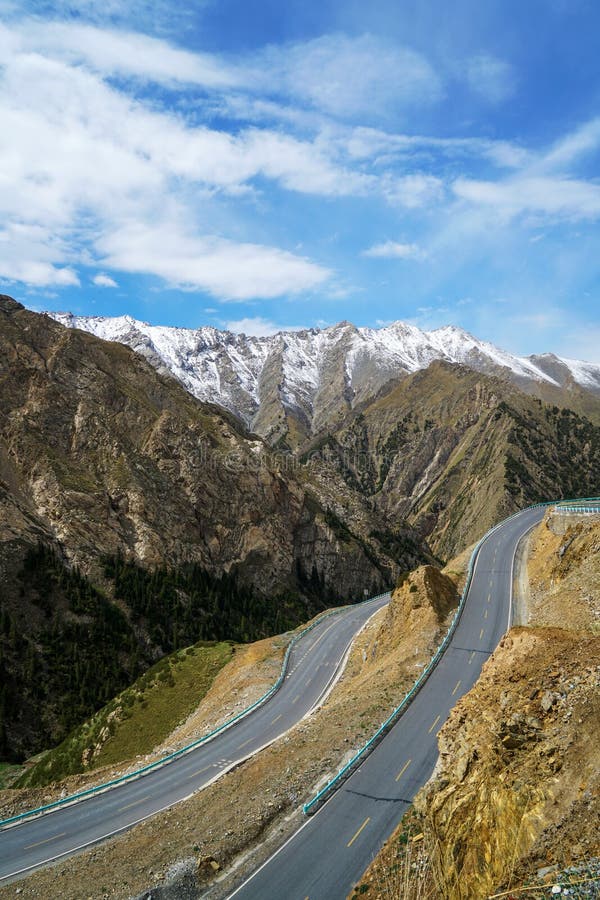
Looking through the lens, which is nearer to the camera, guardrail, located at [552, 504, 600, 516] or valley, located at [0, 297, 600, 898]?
valley, located at [0, 297, 600, 898]

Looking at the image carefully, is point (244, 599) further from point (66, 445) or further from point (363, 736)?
point (363, 736)

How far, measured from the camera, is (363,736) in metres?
30.7

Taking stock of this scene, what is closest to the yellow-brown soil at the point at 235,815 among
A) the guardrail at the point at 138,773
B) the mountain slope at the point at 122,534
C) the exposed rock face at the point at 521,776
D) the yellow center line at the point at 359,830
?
the yellow center line at the point at 359,830

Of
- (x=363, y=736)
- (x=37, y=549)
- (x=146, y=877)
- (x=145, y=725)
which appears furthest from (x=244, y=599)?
(x=146, y=877)

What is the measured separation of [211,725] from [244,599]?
A: 66.7 meters

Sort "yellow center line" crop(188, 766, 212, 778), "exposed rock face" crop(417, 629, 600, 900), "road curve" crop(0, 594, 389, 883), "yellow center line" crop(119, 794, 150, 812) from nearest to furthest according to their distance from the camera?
"exposed rock face" crop(417, 629, 600, 900), "road curve" crop(0, 594, 389, 883), "yellow center line" crop(119, 794, 150, 812), "yellow center line" crop(188, 766, 212, 778)

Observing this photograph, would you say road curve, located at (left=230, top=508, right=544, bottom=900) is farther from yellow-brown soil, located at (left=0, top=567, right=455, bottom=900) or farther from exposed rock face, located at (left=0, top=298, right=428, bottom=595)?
exposed rock face, located at (left=0, top=298, right=428, bottom=595)

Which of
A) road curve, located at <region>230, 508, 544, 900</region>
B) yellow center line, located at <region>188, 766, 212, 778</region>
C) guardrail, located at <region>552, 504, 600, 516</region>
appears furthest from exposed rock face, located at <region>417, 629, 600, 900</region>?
guardrail, located at <region>552, 504, 600, 516</region>

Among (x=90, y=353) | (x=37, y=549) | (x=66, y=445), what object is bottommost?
(x=37, y=549)

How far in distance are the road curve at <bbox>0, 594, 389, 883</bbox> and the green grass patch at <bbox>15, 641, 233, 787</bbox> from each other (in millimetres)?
10574

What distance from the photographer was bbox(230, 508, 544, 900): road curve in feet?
65.9

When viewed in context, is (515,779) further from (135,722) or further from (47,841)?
(135,722)

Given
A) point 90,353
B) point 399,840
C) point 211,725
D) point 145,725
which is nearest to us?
point 399,840

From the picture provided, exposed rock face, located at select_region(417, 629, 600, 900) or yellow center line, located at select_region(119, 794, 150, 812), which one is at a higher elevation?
exposed rock face, located at select_region(417, 629, 600, 900)
